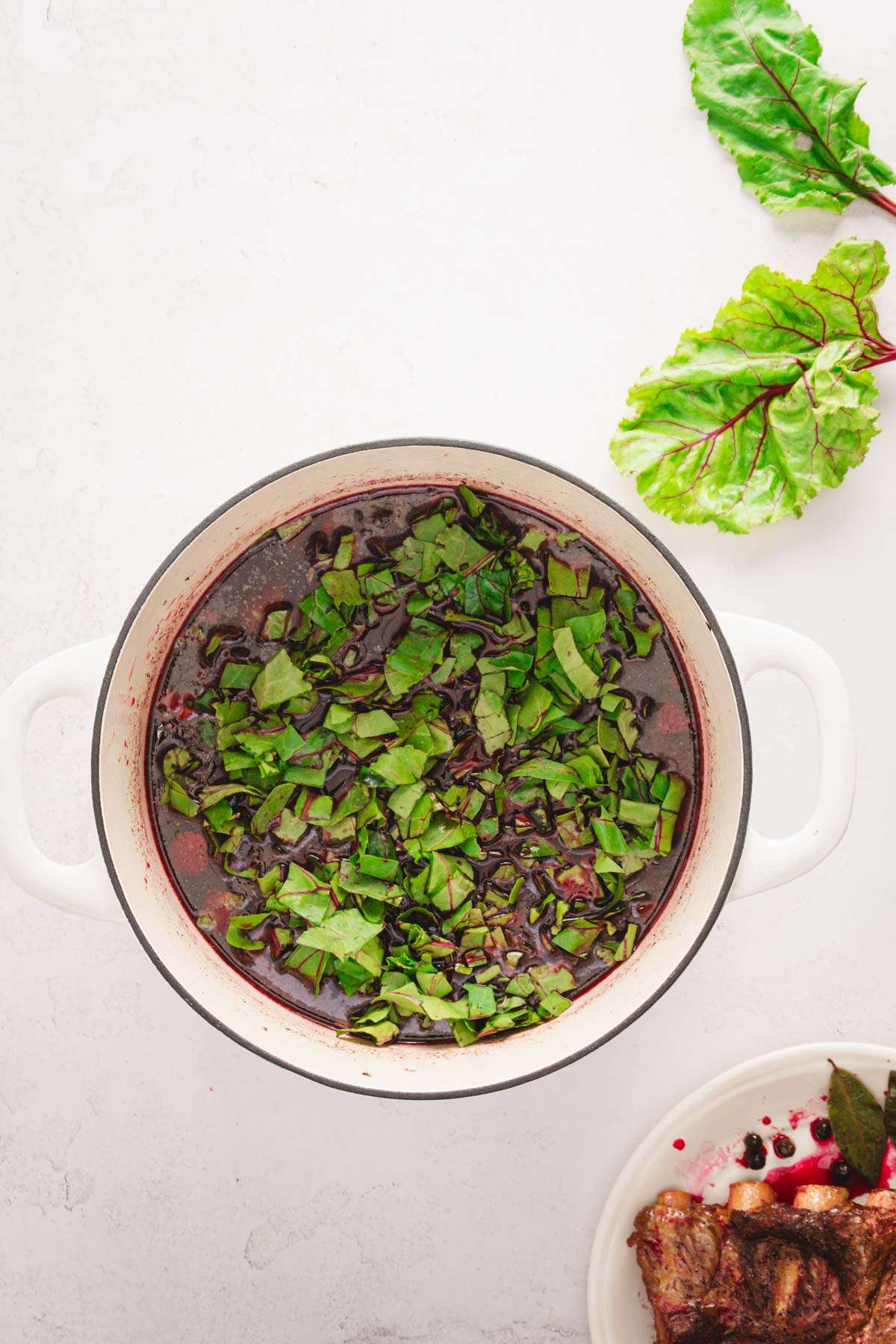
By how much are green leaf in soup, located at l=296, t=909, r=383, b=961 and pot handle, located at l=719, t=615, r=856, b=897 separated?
1.49ft

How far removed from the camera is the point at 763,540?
1.43 metres

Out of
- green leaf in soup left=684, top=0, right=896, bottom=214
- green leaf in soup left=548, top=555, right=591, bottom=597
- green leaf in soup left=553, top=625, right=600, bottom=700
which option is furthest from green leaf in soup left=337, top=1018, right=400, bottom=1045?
green leaf in soup left=684, top=0, right=896, bottom=214

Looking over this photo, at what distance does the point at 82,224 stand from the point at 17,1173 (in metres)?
1.32

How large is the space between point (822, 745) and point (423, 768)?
1.57 feet

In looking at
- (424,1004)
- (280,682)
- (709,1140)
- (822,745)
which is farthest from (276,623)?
(709,1140)

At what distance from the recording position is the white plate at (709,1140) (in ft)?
4.66

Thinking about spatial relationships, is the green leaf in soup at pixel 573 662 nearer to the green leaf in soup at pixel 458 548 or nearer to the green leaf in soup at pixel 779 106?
the green leaf in soup at pixel 458 548

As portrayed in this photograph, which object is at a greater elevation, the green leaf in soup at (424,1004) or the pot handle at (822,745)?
the pot handle at (822,745)

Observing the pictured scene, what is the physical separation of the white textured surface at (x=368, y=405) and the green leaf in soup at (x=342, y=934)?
257mm

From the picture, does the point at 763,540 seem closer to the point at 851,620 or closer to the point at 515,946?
the point at 851,620

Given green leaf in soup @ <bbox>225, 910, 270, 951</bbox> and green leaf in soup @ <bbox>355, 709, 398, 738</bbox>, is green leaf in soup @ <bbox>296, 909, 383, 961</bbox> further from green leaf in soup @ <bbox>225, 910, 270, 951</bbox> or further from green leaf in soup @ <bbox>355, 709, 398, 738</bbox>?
green leaf in soup @ <bbox>355, 709, 398, 738</bbox>

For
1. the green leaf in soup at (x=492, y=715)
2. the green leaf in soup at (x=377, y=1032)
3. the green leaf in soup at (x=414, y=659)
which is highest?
the green leaf in soup at (x=414, y=659)

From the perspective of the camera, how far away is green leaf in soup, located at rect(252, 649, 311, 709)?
1324 mm

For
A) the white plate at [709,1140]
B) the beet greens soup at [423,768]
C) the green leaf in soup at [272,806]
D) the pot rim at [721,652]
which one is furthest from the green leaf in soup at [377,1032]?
the white plate at [709,1140]
